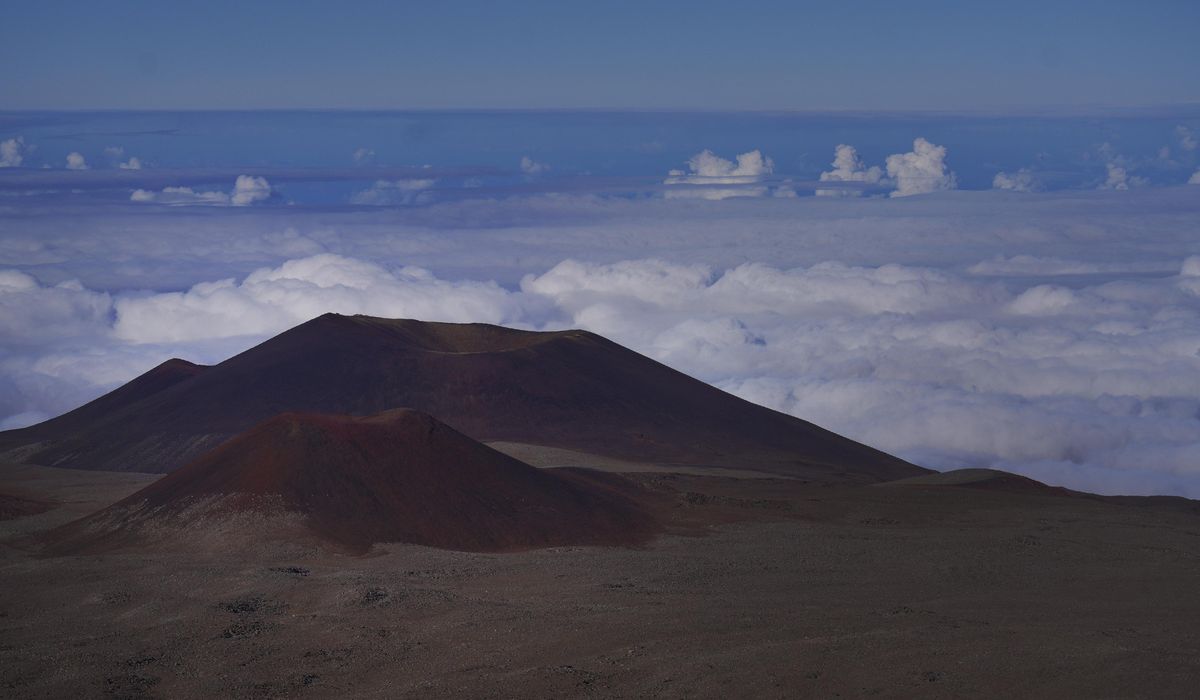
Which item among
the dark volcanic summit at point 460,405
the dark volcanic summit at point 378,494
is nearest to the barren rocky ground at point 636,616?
the dark volcanic summit at point 378,494

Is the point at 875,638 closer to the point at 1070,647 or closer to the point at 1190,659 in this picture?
the point at 1070,647

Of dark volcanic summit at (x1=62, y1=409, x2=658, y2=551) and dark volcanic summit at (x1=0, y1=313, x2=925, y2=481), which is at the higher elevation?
dark volcanic summit at (x1=0, y1=313, x2=925, y2=481)

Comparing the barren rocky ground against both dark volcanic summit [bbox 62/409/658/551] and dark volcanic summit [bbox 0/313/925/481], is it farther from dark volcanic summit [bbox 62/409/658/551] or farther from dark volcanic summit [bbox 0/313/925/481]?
dark volcanic summit [bbox 0/313/925/481]

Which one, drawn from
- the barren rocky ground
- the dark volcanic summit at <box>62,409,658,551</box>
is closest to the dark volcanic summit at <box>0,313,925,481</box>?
the dark volcanic summit at <box>62,409,658,551</box>

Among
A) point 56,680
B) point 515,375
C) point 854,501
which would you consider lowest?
point 56,680

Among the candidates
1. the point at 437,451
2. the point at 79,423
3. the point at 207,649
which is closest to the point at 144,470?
the point at 79,423

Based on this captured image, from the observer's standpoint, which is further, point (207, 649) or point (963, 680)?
point (207, 649)

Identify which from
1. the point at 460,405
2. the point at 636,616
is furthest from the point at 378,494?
the point at 460,405
